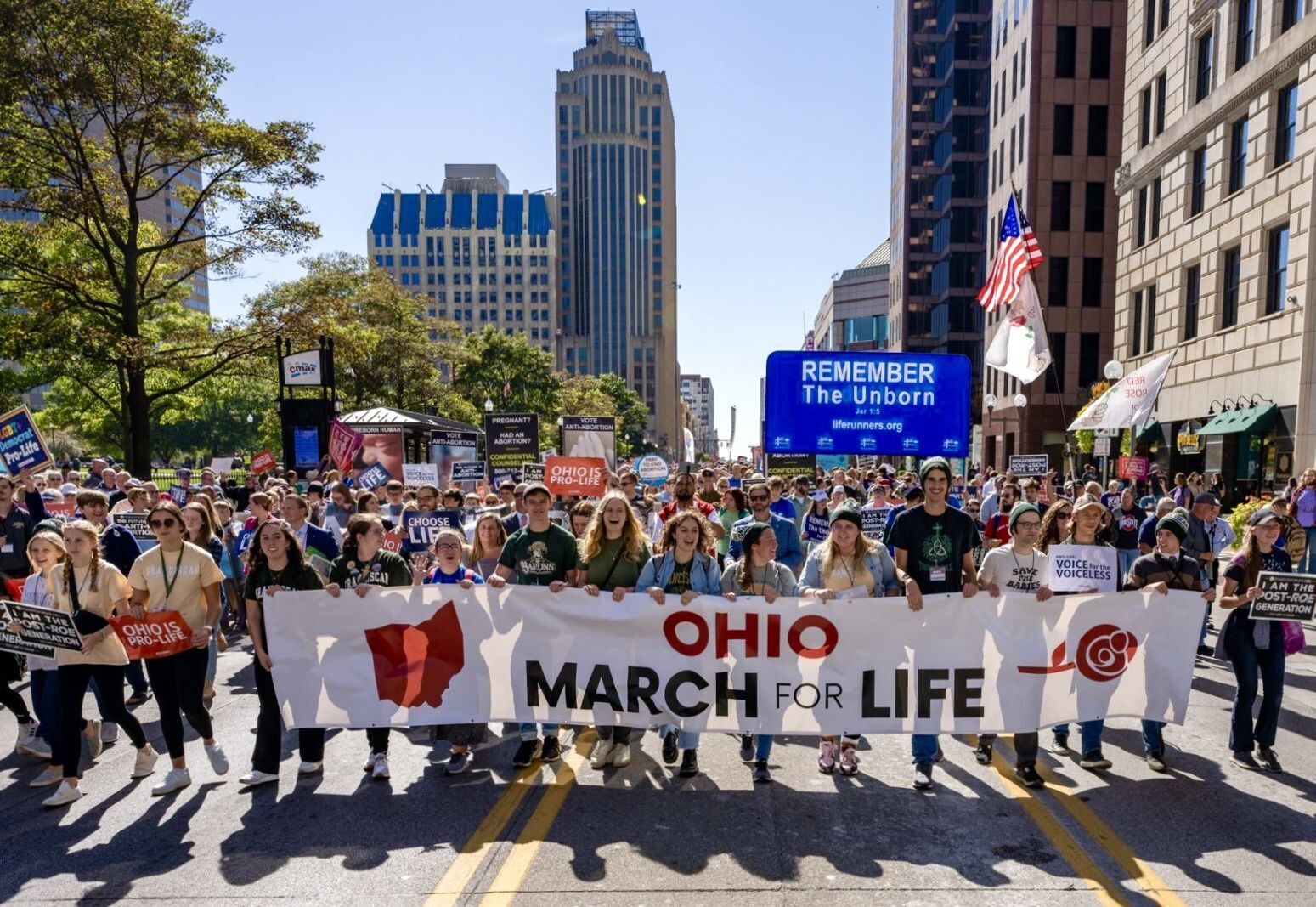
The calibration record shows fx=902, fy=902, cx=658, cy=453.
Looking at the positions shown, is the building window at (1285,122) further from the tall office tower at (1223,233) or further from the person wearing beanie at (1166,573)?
the person wearing beanie at (1166,573)

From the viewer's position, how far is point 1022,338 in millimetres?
17781

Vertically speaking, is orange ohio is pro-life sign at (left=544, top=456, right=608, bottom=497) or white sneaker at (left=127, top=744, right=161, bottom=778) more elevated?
orange ohio is pro-life sign at (left=544, top=456, right=608, bottom=497)

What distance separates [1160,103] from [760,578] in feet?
101

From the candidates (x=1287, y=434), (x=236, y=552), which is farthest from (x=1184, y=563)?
(x=1287, y=434)

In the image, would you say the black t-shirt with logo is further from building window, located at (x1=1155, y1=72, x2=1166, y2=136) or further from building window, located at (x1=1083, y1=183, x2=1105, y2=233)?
building window, located at (x1=1083, y1=183, x2=1105, y2=233)

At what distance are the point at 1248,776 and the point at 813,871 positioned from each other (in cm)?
356

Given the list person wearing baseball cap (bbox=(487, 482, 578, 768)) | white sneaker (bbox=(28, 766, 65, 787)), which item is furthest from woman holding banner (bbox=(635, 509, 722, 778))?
white sneaker (bbox=(28, 766, 65, 787))

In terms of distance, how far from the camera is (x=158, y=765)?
262 inches

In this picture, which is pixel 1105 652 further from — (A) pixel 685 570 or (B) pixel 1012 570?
(A) pixel 685 570

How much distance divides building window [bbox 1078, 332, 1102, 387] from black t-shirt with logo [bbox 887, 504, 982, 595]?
45371 mm

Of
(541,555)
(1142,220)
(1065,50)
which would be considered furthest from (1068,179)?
(541,555)

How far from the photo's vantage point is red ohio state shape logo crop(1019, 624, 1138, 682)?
252 inches

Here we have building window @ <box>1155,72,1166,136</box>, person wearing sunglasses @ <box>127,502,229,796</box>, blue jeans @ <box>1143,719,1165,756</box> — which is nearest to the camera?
person wearing sunglasses @ <box>127,502,229,796</box>

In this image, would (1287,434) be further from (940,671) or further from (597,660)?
(597,660)
